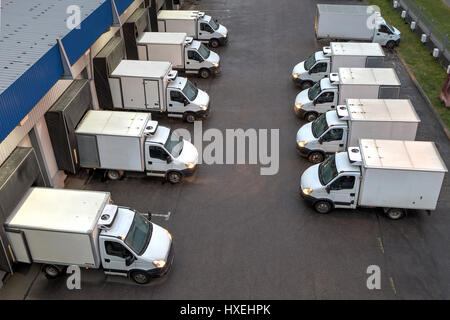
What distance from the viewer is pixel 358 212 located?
17734 millimetres

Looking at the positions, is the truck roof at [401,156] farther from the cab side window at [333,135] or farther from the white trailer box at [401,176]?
the cab side window at [333,135]

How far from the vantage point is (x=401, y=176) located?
1596 cm

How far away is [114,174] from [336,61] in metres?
13.8

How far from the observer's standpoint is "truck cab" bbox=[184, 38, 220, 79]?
27359mm

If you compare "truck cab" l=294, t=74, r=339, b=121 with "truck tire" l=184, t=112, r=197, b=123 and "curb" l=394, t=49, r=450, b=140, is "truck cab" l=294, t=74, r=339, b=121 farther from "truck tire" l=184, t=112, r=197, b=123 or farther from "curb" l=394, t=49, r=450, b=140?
"curb" l=394, t=49, r=450, b=140

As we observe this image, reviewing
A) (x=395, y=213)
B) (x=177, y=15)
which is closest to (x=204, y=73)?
(x=177, y=15)

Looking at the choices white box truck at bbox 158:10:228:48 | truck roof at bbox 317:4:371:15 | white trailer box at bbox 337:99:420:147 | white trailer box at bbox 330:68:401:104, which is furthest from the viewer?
truck roof at bbox 317:4:371:15

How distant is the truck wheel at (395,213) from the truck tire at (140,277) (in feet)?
30.3

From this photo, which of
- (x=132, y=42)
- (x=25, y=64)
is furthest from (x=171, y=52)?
(x=25, y=64)

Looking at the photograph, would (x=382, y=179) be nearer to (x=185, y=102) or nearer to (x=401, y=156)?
(x=401, y=156)

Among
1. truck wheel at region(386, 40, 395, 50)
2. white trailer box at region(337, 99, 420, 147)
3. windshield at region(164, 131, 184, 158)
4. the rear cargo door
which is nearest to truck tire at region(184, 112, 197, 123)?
the rear cargo door

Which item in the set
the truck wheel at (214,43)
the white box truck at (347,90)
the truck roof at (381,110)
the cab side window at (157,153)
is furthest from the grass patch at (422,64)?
the cab side window at (157,153)

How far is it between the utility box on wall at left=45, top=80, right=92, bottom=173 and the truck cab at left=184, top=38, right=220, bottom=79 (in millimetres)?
9652
